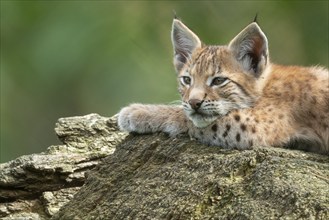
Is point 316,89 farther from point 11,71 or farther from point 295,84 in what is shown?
point 11,71

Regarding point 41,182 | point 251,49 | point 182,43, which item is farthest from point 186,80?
point 41,182

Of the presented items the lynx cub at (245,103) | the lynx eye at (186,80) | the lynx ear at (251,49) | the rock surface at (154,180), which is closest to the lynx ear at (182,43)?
the lynx cub at (245,103)

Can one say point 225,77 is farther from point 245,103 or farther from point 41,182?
point 41,182

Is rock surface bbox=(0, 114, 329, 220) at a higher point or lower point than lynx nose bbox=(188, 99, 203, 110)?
lower

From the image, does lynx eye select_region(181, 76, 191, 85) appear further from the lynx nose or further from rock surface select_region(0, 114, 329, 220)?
rock surface select_region(0, 114, 329, 220)

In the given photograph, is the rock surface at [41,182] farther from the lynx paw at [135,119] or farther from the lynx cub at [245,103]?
the lynx cub at [245,103]

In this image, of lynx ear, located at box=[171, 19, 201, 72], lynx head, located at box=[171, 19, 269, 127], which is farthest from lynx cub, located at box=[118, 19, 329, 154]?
lynx ear, located at box=[171, 19, 201, 72]

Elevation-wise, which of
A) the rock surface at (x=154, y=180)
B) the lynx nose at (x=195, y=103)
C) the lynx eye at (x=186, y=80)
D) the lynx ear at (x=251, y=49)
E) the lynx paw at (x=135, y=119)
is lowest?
the rock surface at (x=154, y=180)
